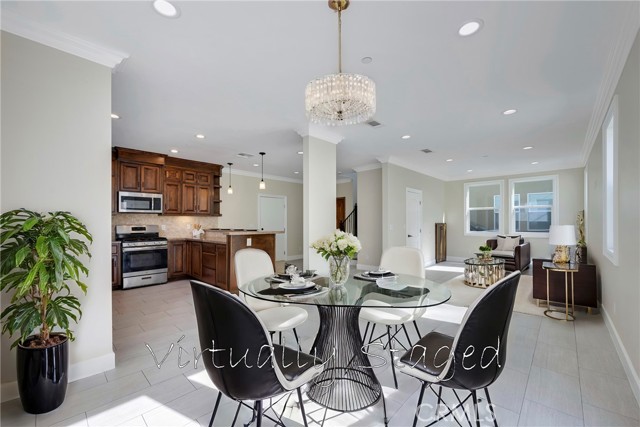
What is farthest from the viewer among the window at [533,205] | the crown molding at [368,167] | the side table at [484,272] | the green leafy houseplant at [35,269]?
the window at [533,205]

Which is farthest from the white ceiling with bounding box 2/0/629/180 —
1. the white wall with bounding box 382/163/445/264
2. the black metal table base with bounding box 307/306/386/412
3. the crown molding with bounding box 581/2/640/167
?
the black metal table base with bounding box 307/306/386/412

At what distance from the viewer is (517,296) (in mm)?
4566

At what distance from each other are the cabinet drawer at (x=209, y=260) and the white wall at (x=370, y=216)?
3.32 metres

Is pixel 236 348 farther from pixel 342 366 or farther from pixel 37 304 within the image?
pixel 37 304

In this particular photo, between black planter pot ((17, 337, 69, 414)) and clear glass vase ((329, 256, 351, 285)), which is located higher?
clear glass vase ((329, 256, 351, 285))

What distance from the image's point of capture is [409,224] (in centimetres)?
705

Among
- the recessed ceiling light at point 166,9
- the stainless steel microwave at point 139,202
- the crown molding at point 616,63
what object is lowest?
the stainless steel microwave at point 139,202

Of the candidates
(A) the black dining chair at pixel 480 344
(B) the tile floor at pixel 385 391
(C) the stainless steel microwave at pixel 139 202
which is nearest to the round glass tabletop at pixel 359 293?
(A) the black dining chair at pixel 480 344

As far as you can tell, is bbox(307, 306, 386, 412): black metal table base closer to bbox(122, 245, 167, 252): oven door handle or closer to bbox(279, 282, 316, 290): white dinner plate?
bbox(279, 282, 316, 290): white dinner plate

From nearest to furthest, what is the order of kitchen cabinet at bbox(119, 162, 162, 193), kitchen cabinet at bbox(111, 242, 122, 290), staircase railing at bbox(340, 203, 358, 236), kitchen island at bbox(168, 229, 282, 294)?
kitchen island at bbox(168, 229, 282, 294) → kitchen cabinet at bbox(111, 242, 122, 290) → kitchen cabinet at bbox(119, 162, 162, 193) → staircase railing at bbox(340, 203, 358, 236)

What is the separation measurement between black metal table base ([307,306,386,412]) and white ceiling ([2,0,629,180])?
2.01 meters

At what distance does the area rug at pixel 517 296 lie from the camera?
3.94 metres

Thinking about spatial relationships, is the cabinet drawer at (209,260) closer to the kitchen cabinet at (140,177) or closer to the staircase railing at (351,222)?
the kitchen cabinet at (140,177)

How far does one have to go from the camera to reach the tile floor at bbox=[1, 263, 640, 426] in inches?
70.3
